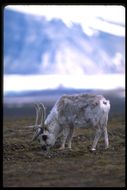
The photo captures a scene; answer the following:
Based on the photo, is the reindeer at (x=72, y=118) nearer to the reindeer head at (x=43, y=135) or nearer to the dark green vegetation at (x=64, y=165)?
the reindeer head at (x=43, y=135)

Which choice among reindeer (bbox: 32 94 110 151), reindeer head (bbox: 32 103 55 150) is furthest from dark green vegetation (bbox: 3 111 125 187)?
reindeer (bbox: 32 94 110 151)

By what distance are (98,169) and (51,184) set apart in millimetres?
1775

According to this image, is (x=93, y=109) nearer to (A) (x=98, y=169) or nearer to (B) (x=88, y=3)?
(A) (x=98, y=169)

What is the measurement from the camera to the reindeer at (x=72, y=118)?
49.7ft

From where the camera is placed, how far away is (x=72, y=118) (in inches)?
607

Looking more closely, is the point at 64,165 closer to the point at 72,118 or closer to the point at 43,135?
the point at 43,135

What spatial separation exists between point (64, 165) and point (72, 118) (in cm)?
243

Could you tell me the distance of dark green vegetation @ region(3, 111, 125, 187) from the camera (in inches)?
450

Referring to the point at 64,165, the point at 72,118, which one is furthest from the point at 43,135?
the point at 64,165

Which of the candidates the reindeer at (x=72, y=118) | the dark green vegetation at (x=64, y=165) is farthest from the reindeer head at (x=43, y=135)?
the dark green vegetation at (x=64, y=165)

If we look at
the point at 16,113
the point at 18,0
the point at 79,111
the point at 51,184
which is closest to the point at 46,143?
the point at 79,111

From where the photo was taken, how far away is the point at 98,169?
1265 cm

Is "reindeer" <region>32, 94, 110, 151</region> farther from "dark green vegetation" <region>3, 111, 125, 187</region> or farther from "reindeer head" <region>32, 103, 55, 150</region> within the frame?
"dark green vegetation" <region>3, 111, 125, 187</region>

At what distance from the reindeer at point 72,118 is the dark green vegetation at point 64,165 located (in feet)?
1.26
